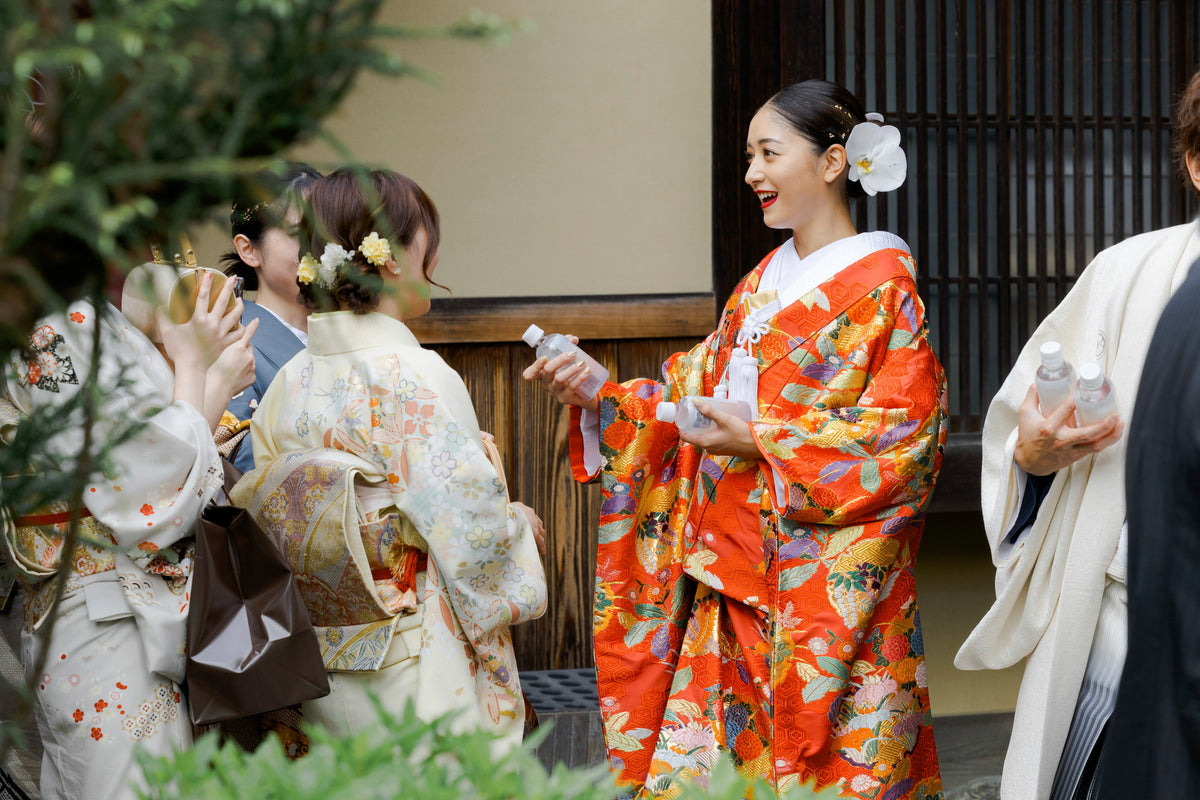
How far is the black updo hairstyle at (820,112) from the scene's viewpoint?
125 inches

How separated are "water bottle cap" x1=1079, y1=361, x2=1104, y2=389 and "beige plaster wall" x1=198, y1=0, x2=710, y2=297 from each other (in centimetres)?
202

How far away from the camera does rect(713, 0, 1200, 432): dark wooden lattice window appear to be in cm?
409

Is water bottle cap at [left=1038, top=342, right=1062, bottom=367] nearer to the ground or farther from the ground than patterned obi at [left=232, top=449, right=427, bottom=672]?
farther from the ground

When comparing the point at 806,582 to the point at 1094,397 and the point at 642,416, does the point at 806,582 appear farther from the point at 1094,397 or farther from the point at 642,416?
the point at 1094,397

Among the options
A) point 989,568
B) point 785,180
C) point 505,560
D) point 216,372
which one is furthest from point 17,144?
point 989,568

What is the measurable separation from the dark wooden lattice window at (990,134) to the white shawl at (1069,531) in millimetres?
1653

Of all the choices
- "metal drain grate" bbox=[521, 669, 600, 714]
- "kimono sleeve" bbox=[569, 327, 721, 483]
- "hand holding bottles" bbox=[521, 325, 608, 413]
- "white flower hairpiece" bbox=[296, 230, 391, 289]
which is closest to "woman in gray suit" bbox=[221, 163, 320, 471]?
"white flower hairpiece" bbox=[296, 230, 391, 289]

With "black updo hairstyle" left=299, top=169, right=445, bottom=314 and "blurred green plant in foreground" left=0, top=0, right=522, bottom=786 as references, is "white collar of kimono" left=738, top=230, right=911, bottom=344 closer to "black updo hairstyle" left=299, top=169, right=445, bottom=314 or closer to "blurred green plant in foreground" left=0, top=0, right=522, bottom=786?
"black updo hairstyle" left=299, top=169, right=445, bottom=314

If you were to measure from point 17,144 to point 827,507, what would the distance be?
2.31m

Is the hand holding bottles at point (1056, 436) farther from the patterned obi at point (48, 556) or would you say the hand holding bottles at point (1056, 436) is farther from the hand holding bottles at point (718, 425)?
the patterned obi at point (48, 556)

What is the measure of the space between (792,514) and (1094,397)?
896mm

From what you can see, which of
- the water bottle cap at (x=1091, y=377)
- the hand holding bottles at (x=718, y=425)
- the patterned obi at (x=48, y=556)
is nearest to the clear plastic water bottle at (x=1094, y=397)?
the water bottle cap at (x=1091, y=377)

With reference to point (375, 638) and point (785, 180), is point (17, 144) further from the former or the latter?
point (785, 180)

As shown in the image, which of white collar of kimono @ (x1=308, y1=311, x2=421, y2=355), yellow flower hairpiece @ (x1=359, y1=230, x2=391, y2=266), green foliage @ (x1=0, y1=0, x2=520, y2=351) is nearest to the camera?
green foliage @ (x1=0, y1=0, x2=520, y2=351)
